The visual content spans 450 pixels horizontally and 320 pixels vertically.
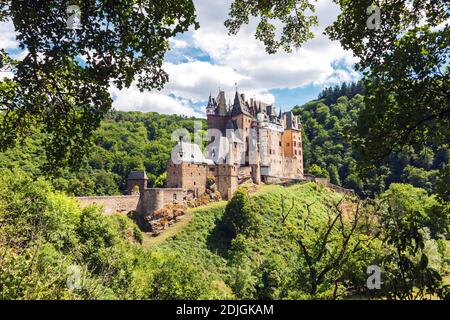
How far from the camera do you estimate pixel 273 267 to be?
94.2 ft

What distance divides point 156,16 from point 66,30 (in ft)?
5.78

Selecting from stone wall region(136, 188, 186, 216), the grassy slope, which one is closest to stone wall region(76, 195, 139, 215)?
stone wall region(136, 188, 186, 216)

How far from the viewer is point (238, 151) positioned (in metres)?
55.3

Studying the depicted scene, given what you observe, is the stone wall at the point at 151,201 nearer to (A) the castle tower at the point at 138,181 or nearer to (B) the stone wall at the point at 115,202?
(B) the stone wall at the point at 115,202

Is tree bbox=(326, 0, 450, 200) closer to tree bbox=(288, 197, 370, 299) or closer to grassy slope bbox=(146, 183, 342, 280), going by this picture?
tree bbox=(288, 197, 370, 299)

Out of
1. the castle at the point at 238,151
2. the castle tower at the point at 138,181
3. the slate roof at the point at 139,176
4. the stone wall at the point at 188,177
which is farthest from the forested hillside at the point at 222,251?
the slate roof at the point at 139,176

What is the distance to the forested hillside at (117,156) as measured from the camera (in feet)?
202

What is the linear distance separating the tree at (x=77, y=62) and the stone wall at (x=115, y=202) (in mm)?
30452

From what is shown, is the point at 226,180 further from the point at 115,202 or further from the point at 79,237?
the point at 79,237

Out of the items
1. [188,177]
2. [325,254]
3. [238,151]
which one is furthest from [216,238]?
[325,254]

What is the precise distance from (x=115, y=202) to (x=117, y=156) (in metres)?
48.8

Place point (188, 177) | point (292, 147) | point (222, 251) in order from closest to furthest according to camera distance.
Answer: point (222, 251) < point (188, 177) < point (292, 147)
